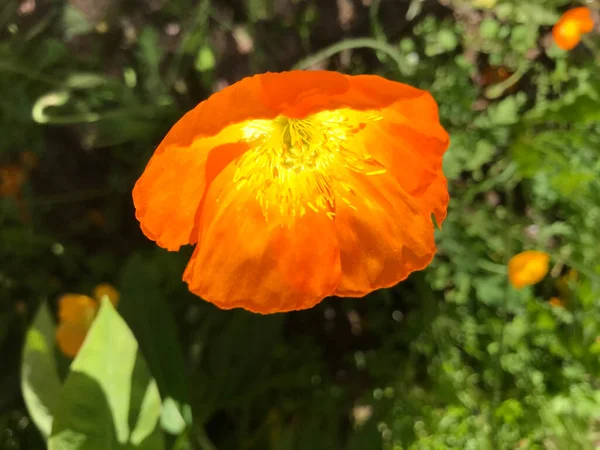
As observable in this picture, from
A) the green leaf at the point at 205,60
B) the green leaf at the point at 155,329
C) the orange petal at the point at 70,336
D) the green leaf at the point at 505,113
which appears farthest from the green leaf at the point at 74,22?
the green leaf at the point at 505,113

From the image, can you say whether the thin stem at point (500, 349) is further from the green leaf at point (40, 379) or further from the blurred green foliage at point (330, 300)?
the green leaf at point (40, 379)

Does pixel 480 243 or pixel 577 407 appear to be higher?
pixel 480 243

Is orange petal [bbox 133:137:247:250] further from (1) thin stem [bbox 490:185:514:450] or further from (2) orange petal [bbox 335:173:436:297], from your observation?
(1) thin stem [bbox 490:185:514:450]

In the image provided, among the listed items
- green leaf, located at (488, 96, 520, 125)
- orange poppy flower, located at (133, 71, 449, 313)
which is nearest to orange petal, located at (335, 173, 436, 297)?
orange poppy flower, located at (133, 71, 449, 313)

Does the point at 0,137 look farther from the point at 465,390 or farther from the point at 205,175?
the point at 465,390

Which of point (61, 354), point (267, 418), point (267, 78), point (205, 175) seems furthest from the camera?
point (267, 418)

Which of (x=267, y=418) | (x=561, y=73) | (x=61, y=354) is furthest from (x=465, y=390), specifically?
(x=61, y=354)
